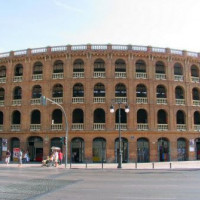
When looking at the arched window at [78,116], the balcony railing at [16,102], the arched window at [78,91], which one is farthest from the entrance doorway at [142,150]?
the balcony railing at [16,102]

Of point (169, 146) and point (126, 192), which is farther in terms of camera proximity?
point (169, 146)

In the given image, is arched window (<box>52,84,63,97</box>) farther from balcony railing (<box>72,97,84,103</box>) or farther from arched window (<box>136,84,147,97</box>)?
arched window (<box>136,84,147,97</box>)

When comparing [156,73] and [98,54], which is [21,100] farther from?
[156,73]

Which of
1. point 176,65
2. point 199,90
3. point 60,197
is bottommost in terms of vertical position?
point 60,197

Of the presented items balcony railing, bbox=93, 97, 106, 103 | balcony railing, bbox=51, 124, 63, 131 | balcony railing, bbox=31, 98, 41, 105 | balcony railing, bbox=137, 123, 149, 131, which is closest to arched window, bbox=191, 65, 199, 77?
balcony railing, bbox=137, 123, 149, 131

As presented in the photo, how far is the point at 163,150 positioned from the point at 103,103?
1051 centimetres

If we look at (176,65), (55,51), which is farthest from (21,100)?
(176,65)

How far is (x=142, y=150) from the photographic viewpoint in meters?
39.4

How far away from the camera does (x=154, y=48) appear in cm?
4116

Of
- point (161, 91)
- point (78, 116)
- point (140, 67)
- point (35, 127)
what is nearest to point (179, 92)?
point (161, 91)

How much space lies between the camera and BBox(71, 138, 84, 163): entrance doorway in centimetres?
3947

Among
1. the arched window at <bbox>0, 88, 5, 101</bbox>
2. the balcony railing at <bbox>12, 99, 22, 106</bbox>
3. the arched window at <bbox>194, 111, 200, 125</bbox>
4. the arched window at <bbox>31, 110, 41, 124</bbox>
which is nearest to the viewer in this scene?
the balcony railing at <bbox>12, 99, 22, 106</bbox>

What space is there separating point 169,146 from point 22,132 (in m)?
20.3

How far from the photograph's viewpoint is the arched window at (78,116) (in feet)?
134
